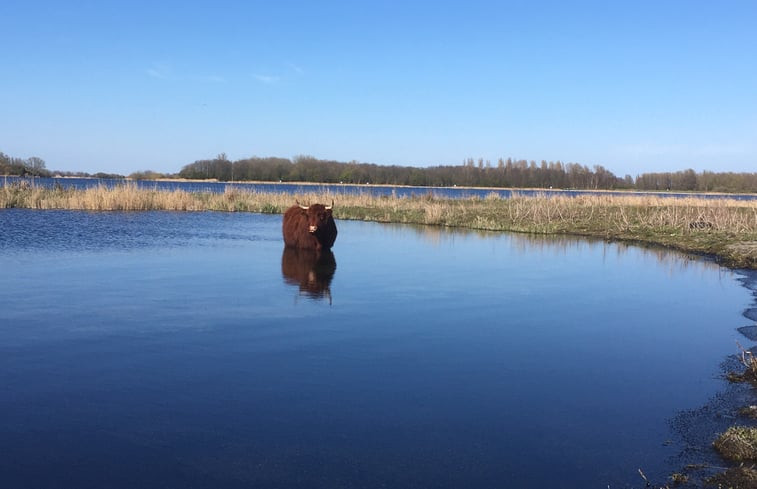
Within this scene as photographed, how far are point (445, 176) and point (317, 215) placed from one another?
111424mm

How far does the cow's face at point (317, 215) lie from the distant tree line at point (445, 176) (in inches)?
3363

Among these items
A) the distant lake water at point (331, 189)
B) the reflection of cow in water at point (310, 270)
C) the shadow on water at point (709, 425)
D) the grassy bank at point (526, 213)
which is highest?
the distant lake water at point (331, 189)

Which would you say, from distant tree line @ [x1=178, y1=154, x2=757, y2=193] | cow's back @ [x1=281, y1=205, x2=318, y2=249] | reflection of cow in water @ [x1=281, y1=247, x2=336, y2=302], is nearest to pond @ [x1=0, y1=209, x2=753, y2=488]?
reflection of cow in water @ [x1=281, y1=247, x2=336, y2=302]

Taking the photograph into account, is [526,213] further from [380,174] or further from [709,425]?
[380,174]

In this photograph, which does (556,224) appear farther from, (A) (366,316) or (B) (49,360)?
(B) (49,360)

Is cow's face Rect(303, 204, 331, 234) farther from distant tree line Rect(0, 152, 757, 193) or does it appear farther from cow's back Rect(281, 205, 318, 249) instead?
distant tree line Rect(0, 152, 757, 193)

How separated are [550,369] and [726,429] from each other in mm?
1988

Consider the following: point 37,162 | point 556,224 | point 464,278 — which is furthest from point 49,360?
point 37,162

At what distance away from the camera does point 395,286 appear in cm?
1234

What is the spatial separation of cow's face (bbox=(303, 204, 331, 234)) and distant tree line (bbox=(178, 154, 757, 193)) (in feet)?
280

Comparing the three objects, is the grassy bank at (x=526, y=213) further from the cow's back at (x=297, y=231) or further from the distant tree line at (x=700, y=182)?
the distant tree line at (x=700, y=182)

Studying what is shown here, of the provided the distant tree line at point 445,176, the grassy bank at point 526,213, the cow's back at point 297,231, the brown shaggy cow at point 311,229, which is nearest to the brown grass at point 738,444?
the brown shaggy cow at point 311,229

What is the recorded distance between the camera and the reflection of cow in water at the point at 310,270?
1171 cm

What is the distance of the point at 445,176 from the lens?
12725 centimetres
